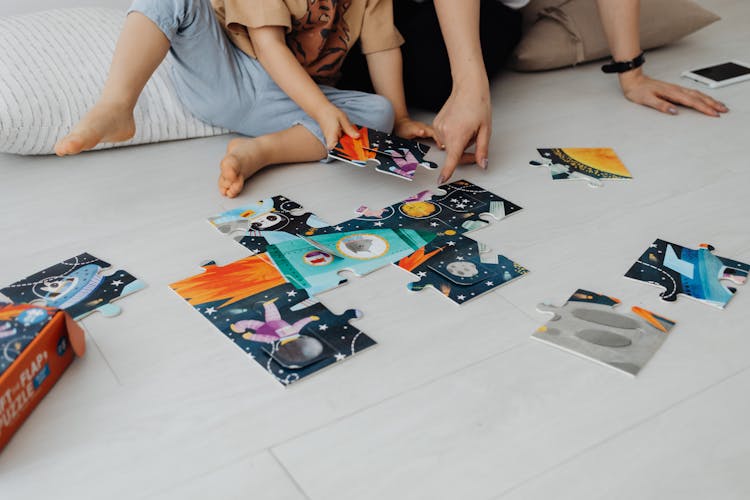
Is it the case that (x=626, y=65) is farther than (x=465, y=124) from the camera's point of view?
Yes

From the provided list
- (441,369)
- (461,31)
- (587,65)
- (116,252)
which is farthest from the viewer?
(587,65)

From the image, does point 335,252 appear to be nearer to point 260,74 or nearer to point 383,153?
point 383,153

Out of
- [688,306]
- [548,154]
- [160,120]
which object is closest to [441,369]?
[688,306]

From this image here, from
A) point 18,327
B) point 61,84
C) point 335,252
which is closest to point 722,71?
point 335,252

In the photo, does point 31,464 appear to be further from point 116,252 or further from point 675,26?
point 675,26

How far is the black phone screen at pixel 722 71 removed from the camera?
1694mm

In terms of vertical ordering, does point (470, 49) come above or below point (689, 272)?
above

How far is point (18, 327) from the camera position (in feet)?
2.57

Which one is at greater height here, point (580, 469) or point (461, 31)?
point (461, 31)

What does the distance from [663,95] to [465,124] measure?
22.9 inches

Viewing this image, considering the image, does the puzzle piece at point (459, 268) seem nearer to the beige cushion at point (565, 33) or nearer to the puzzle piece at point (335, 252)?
the puzzle piece at point (335, 252)

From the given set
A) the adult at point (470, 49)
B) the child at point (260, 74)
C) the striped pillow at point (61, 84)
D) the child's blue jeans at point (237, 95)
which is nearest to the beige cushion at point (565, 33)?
the adult at point (470, 49)

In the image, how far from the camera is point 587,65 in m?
1.81

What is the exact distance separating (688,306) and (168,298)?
68 cm
